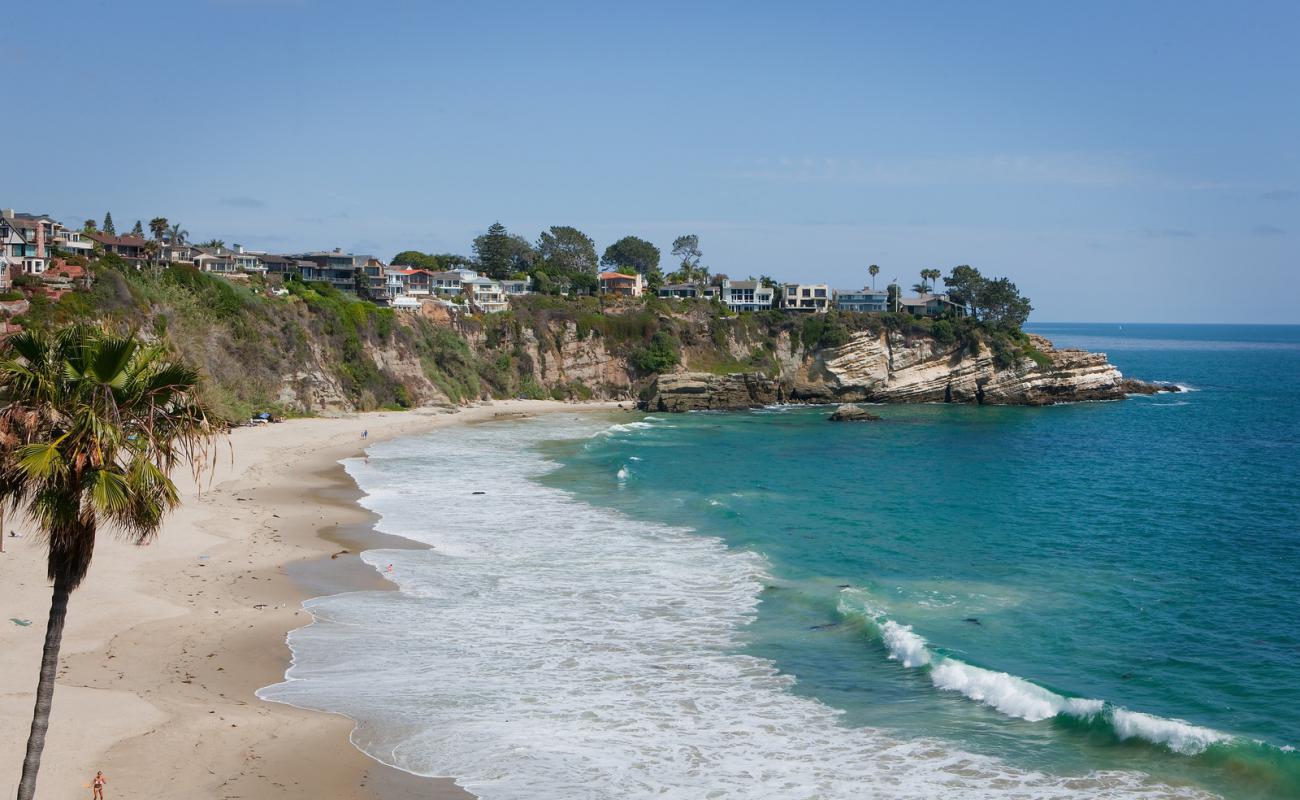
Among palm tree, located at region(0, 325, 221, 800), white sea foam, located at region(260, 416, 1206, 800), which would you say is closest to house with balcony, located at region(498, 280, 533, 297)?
white sea foam, located at region(260, 416, 1206, 800)

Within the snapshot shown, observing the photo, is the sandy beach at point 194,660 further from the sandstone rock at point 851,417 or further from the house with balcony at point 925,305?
the house with balcony at point 925,305

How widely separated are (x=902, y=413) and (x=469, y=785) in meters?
75.4

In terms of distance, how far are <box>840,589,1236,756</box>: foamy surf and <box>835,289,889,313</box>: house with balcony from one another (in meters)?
97.9

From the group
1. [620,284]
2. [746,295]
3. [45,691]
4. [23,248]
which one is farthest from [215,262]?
[45,691]

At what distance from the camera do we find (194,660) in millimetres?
21594

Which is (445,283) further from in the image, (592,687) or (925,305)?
(592,687)

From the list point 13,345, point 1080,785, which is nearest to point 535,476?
point 1080,785

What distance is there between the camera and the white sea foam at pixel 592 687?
1717 centimetres

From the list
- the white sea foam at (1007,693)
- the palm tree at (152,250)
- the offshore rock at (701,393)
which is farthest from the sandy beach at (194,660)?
the palm tree at (152,250)

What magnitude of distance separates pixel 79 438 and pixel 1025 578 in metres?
28.0

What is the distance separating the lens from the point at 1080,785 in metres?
17.1

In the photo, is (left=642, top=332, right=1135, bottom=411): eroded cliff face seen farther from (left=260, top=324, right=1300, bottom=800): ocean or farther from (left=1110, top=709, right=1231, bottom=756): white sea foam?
(left=1110, top=709, right=1231, bottom=756): white sea foam

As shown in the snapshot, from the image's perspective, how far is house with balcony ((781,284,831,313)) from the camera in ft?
401

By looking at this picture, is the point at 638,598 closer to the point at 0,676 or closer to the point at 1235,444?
the point at 0,676
